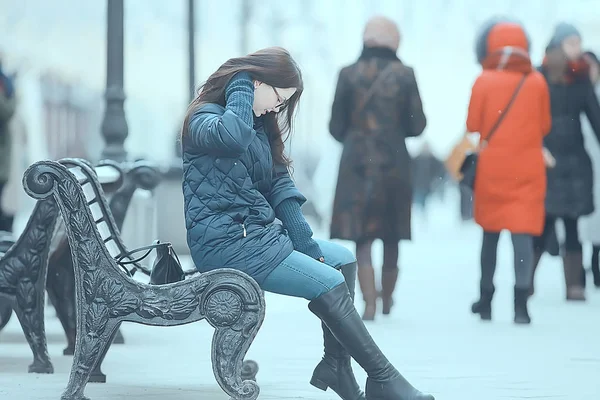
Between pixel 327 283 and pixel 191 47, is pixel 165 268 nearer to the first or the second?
pixel 327 283

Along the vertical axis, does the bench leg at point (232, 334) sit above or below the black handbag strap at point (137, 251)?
below

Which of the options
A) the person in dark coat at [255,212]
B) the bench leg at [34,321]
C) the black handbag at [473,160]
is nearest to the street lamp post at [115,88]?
the black handbag at [473,160]

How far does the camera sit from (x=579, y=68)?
10.8m

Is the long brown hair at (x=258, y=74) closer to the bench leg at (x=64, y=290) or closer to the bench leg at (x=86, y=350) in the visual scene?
the bench leg at (x=86, y=350)

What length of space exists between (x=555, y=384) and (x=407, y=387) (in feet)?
4.21

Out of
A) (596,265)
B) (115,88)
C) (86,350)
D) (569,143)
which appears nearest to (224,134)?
(86,350)

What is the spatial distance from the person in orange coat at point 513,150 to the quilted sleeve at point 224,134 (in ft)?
13.6

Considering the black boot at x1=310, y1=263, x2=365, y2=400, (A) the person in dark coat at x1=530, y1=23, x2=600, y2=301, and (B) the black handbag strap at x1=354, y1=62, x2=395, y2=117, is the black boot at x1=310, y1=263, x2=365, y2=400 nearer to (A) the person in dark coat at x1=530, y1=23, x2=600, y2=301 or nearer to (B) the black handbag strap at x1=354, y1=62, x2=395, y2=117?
(B) the black handbag strap at x1=354, y1=62, x2=395, y2=117

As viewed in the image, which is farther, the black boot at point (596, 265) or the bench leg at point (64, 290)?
the black boot at point (596, 265)

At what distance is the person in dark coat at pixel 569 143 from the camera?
10781 millimetres

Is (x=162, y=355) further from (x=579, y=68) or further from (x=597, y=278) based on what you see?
(x=597, y=278)

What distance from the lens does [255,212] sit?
557 centimetres

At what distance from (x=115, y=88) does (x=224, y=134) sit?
19.4 feet

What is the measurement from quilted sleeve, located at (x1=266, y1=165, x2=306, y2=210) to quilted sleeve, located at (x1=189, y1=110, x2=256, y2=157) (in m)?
0.35
